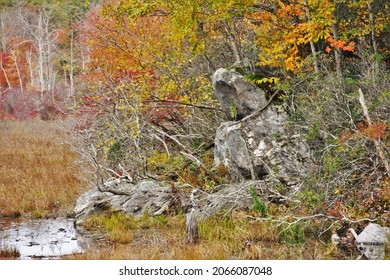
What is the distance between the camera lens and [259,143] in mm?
10297

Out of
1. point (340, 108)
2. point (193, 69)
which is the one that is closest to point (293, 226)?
point (340, 108)

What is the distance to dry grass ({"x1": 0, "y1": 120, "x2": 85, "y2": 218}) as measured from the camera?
1224cm

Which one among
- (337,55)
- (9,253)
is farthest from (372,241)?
(9,253)

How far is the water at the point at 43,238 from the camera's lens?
8.78 m

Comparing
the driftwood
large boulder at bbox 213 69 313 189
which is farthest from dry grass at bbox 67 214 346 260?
large boulder at bbox 213 69 313 189

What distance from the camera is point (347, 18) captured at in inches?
423

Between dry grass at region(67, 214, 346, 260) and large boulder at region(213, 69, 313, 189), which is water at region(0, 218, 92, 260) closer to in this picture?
dry grass at region(67, 214, 346, 260)

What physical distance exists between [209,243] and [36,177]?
300 inches

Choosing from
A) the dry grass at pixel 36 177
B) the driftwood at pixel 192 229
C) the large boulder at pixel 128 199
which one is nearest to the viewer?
the driftwood at pixel 192 229

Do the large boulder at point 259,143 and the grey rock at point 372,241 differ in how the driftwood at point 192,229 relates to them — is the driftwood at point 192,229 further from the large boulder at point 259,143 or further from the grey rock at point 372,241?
the grey rock at point 372,241

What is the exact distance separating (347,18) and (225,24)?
2642mm

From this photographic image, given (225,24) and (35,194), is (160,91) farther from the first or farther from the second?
(35,194)

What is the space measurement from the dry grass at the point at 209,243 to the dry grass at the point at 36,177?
7.98 feet

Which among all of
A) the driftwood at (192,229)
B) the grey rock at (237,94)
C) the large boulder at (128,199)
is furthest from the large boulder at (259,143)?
the driftwood at (192,229)
